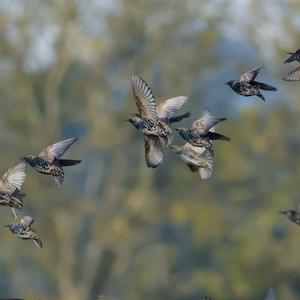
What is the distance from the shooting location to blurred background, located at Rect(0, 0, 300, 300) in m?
35.8

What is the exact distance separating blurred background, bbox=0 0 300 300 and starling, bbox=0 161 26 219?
26418 mm

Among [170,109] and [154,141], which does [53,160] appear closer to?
[154,141]

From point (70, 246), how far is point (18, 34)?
7.43m

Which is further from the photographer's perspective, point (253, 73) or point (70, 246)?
point (70, 246)

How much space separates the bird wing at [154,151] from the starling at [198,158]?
34 cm

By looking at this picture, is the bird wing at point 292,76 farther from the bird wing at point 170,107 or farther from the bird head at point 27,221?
the bird head at point 27,221

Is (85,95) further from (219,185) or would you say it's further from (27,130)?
(219,185)

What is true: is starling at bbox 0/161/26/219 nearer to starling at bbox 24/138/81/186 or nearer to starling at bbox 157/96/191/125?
starling at bbox 24/138/81/186

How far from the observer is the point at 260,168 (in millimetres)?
40594

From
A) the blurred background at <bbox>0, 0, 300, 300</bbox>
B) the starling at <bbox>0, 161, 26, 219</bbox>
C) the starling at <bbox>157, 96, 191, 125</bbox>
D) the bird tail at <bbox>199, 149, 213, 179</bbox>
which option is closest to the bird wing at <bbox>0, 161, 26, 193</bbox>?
the starling at <bbox>0, 161, 26, 219</bbox>

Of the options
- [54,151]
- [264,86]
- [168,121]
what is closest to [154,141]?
[168,121]

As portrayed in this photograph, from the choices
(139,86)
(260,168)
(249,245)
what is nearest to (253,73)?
(139,86)

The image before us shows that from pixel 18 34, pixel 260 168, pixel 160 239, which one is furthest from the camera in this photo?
pixel 160 239

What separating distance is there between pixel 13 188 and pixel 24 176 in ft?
0.38
